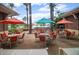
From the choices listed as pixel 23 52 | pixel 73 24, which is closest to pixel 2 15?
pixel 23 52

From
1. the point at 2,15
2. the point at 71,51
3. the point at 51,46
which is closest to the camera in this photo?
the point at 71,51

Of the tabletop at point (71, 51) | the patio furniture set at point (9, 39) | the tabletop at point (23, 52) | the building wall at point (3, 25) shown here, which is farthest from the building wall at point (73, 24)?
the building wall at point (3, 25)

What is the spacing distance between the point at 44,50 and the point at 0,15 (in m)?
1.91

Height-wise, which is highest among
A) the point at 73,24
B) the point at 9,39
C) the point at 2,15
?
the point at 2,15

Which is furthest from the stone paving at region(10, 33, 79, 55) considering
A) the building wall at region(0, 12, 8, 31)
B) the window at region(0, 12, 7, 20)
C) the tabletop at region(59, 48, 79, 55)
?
the window at region(0, 12, 7, 20)

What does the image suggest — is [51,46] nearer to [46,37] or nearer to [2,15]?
[46,37]

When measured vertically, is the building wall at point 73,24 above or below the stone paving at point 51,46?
above

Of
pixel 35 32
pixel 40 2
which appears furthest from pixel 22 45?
pixel 40 2

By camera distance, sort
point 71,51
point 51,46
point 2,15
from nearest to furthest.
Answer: point 71,51 → point 2,15 → point 51,46

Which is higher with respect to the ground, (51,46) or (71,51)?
(51,46)

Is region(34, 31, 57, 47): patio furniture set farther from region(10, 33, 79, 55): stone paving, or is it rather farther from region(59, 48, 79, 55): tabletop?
region(59, 48, 79, 55): tabletop

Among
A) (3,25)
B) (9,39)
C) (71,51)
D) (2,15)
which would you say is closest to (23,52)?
(9,39)

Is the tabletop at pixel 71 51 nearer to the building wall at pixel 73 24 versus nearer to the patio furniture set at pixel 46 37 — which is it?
the patio furniture set at pixel 46 37

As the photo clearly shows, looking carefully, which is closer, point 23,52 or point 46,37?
point 23,52
